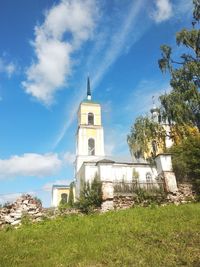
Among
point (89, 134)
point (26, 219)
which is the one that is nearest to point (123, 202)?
point (26, 219)

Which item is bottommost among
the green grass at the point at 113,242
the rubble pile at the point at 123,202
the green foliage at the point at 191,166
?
the green grass at the point at 113,242

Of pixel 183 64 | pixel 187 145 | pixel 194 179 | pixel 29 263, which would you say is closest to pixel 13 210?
pixel 29 263

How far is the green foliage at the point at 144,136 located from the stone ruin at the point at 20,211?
46.9ft

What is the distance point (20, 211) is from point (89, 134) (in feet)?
88.4

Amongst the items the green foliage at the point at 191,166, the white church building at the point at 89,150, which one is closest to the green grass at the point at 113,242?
the green foliage at the point at 191,166

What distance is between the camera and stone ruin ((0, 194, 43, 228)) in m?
14.0

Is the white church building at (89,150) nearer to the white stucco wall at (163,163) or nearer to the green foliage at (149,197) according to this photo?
the white stucco wall at (163,163)

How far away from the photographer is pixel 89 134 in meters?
40.9

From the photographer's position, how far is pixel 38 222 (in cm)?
1371

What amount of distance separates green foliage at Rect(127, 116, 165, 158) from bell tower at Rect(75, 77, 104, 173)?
10435 millimetres

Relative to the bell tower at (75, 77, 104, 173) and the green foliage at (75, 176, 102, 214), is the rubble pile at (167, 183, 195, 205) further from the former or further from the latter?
the bell tower at (75, 77, 104, 173)

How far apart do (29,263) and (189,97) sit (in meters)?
20.1

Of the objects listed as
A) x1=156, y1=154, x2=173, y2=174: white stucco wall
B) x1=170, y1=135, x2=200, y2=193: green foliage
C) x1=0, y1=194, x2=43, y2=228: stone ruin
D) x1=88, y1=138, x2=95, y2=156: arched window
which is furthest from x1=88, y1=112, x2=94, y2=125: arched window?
x1=0, y1=194, x2=43, y2=228: stone ruin

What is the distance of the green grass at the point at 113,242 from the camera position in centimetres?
708
